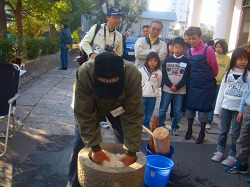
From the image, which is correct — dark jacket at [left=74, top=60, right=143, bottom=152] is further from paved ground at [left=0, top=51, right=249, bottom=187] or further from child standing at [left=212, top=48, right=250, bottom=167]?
child standing at [left=212, top=48, right=250, bottom=167]

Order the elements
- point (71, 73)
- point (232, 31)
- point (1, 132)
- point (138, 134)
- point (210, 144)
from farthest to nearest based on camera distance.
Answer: point (71, 73), point (232, 31), point (210, 144), point (1, 132), point (138, 134)

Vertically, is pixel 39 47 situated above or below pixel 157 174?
above

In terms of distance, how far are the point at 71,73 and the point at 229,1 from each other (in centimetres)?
581

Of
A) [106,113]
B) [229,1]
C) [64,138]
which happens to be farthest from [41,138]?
[229,1]

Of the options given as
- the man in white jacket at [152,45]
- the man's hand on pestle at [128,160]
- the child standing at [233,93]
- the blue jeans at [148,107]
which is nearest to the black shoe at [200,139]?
the child standing at [233,93]

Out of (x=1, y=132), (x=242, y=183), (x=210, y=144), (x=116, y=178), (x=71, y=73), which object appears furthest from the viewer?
(x=71, y=73)

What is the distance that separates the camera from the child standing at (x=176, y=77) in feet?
15.3

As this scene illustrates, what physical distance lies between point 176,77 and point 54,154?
7.31ft

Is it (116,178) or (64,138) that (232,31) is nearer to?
(64,138)

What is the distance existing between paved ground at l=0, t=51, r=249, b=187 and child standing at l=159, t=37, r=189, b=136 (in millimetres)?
600

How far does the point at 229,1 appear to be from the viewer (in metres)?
9.02

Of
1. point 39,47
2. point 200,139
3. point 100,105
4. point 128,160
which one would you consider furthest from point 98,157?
point 39,47

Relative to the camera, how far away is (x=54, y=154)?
152 inches

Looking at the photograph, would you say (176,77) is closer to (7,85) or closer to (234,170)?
(234,170)
